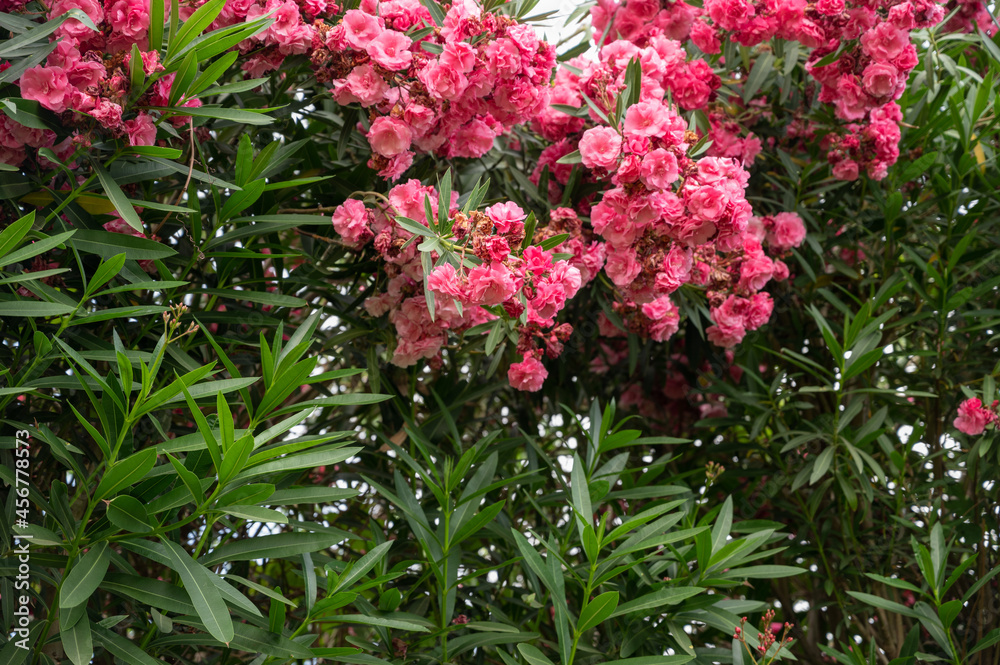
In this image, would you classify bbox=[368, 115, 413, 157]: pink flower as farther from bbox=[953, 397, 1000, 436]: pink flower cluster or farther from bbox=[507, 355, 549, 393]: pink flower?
bbox=[953, 397, 1000, 436]: pink flower cluster

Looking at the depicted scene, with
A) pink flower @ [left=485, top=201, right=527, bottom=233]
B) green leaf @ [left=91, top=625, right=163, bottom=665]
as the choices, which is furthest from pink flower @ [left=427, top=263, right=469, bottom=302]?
green leaf @ [left=91, top=625, right=163, bottom=665]

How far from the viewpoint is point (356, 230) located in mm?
1407

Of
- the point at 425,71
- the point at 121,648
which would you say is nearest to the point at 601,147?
the point at 425,71

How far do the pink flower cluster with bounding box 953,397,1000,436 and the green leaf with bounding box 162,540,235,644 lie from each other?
1.49 m

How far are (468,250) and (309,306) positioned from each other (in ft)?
1.62

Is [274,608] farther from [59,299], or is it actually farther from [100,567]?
[59,299]

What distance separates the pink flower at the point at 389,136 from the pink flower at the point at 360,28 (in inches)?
5.5

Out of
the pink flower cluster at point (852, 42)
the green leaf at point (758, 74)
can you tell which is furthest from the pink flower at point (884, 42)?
the green leaf at point (758, 74)

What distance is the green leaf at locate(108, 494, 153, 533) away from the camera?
0.94 m

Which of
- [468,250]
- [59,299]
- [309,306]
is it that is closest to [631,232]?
[468,250]

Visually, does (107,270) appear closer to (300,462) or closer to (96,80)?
(96,80)

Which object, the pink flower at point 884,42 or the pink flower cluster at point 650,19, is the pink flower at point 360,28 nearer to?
the pink flower cluster at point 650,19

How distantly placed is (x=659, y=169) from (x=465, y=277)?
41 cm

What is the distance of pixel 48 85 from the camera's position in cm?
115
